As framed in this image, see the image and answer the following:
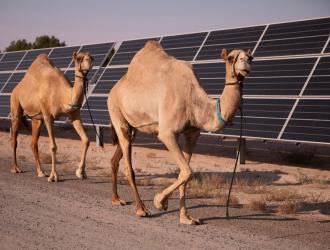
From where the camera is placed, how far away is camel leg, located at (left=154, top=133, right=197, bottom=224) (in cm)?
738

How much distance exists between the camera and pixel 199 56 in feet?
60.1

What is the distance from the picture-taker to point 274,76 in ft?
50.7

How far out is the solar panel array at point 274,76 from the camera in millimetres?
13383

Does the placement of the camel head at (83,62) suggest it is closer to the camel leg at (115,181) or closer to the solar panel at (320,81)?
the camel leg at (115,181)

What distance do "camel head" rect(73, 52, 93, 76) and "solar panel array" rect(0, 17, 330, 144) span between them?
4.78m

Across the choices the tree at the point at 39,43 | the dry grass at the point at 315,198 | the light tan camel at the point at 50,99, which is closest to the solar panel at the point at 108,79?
the light tan camel at the point at 50,99

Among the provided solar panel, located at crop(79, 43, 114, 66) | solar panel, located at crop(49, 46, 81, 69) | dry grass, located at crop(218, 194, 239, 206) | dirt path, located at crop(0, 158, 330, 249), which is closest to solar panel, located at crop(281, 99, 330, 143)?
dry grass, located at crop(218, 194, 239, 206)

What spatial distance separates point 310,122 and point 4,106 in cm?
1477

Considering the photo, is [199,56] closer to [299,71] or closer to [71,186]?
[299,71]

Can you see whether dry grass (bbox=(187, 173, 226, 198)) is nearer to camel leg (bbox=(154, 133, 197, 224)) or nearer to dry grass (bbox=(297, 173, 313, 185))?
dry grass (bbox=(297, 173, 313, 185))

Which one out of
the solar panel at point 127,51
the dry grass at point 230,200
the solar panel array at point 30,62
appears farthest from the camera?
the solar panel array at point 30,62

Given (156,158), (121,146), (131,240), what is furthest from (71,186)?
(156,158)

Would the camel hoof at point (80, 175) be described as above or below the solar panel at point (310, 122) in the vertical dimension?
below

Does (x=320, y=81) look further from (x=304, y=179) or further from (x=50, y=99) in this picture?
(x=50, y=99)
